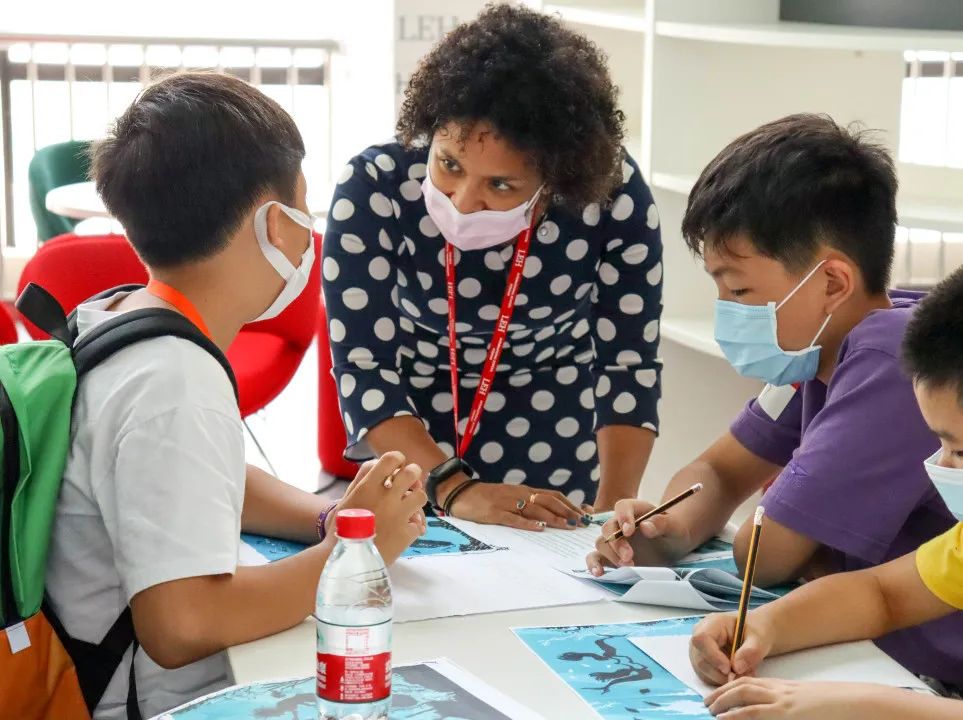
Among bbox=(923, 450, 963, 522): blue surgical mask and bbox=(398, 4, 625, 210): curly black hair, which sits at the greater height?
bbox=(398, 4, 625, 210): curly black hair

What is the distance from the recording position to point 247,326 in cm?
362

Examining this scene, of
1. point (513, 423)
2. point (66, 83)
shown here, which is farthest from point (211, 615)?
point (66, 83)

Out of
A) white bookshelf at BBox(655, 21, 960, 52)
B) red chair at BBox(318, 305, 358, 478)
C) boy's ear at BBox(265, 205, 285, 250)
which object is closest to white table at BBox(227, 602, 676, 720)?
boy's ear at BBox(265, 205, 285, 250)

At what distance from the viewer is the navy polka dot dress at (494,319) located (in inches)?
78.2

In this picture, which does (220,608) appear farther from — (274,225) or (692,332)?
(692,332)

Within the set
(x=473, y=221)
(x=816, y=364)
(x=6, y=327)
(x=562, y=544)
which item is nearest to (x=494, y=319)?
(x=473, y=221)

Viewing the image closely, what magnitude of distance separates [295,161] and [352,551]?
530mm

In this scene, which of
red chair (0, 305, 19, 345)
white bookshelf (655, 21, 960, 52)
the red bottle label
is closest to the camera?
the red bottle label

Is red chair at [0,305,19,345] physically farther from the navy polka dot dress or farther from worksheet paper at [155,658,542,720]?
worksheet paper at [155,658,542,720]

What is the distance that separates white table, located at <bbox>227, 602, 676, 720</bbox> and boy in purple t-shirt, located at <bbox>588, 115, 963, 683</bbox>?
0.43 feet

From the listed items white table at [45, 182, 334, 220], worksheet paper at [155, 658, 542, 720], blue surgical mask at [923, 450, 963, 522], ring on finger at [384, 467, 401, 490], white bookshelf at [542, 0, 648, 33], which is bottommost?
worksheet paper at [155, 658, 542, 720]

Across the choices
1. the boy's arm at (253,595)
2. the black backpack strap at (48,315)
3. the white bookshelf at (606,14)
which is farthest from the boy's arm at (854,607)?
the white bookshelf at (606,14)

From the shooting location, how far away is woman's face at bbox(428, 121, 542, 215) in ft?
6.02

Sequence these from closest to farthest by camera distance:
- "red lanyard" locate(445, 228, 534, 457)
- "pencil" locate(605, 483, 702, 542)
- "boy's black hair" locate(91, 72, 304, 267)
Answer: "boy's black hair" locate(91, 72, 304, 267), "pencil" locate(605, 483, 702, 542), "red lanyard" locate(445, 228, 534, 457)
